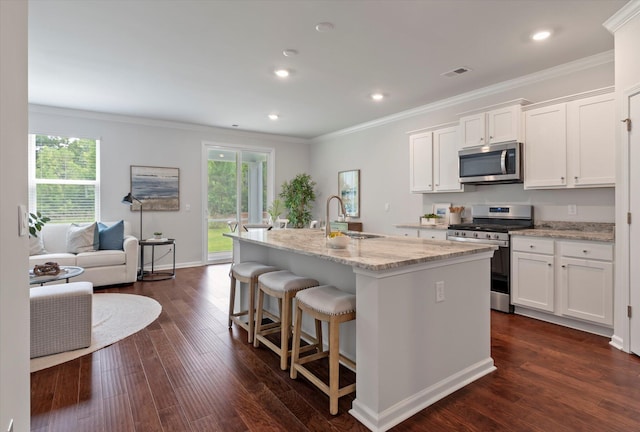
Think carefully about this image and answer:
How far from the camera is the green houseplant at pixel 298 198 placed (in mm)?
7453

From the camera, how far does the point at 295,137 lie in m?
7.78

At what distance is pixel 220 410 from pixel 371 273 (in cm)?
121

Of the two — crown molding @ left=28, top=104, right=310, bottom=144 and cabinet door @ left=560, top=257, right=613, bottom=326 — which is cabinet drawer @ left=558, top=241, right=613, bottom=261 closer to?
cabinet door @ left=560, top=257, right=613, bottom=326

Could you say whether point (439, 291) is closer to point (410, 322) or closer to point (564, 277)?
point (410, 322)

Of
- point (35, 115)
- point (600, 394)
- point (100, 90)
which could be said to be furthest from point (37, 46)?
point (600, 394)

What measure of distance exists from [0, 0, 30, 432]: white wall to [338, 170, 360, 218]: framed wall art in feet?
18.3

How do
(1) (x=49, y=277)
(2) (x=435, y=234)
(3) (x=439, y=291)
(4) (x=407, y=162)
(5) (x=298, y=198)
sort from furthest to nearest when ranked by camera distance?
(5) (x=298, y=198) → (4) (x=407, y=162) → (2) (x=435, y=234) → (1) (x=49, y=277) → (3) (x=439, y=291)

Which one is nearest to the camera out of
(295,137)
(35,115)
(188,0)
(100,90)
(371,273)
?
(371,273)

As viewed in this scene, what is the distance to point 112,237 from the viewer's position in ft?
17.0

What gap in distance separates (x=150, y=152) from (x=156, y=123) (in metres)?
0.54

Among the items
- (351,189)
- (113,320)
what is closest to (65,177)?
(113,320)

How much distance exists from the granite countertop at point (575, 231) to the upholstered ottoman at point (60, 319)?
165 inches

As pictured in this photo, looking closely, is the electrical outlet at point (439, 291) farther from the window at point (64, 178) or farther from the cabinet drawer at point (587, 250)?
the window at point (64, 178)

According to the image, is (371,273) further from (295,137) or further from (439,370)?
(295,137)
